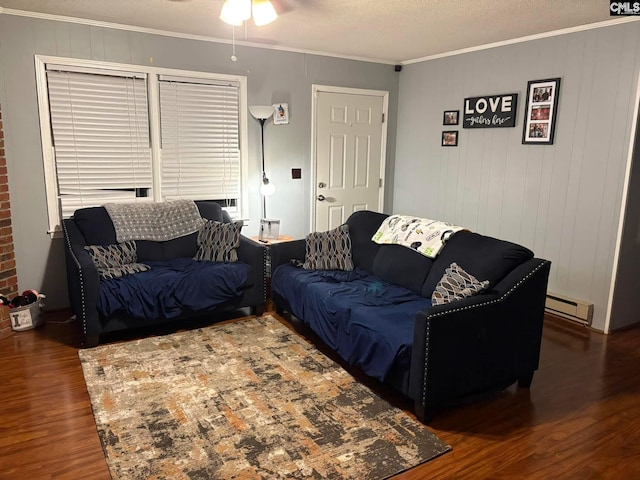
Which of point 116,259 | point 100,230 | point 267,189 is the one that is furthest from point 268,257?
point 100,230

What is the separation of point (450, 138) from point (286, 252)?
224 cm

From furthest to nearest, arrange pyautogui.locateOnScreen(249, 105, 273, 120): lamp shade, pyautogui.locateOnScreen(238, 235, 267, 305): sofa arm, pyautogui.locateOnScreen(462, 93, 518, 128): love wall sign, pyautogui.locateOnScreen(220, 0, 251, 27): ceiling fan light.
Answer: pyautogui.locateOnScreen(249, 105, 273, 120): lamp shade → pyautogui.locateOnScreen(462, 93, 518, 128): love wall sign → pyautogui.locateOnScreen(238, 235, 267, 305): sofa arm → pyautogui.locateOnScreen(220, 0, 251, 27): ceiling fan light

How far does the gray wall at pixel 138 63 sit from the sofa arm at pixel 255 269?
961 mm

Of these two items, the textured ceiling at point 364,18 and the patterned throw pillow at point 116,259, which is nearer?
the textured ceiling at point 364,18

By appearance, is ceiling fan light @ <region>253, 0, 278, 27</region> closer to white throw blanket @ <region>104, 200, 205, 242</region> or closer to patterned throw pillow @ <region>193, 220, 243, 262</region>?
patterned throw pillow @ <region>193, 220, 243, 262</region>

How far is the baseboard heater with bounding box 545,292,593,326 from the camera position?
388 cm

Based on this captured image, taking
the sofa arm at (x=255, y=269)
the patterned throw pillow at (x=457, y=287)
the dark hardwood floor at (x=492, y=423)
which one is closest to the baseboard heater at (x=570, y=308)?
the dark hardwood floor at (x=492, y=423)

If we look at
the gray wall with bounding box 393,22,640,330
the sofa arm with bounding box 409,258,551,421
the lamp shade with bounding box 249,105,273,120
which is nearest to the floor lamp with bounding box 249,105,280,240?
the lamp shade with bounding box 249,105,273,120


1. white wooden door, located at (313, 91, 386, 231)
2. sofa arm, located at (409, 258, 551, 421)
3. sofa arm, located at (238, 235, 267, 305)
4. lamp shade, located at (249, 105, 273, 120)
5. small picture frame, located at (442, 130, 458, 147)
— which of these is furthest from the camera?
white wooden door, located at (313, 91, 386, 231)

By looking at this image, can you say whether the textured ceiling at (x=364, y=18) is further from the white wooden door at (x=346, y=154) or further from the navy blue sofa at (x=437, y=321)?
the navy blue sofa at (x=437, y=321)

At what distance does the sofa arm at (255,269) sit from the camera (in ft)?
12.8

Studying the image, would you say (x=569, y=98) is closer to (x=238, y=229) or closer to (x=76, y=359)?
(x=238, y=229)

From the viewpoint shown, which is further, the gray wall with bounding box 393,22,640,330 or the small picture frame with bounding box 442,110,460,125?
the small picture frame with bounding box 442,110,460,125

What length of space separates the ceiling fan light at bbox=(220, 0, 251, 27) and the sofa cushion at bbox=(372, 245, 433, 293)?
1902 mm
